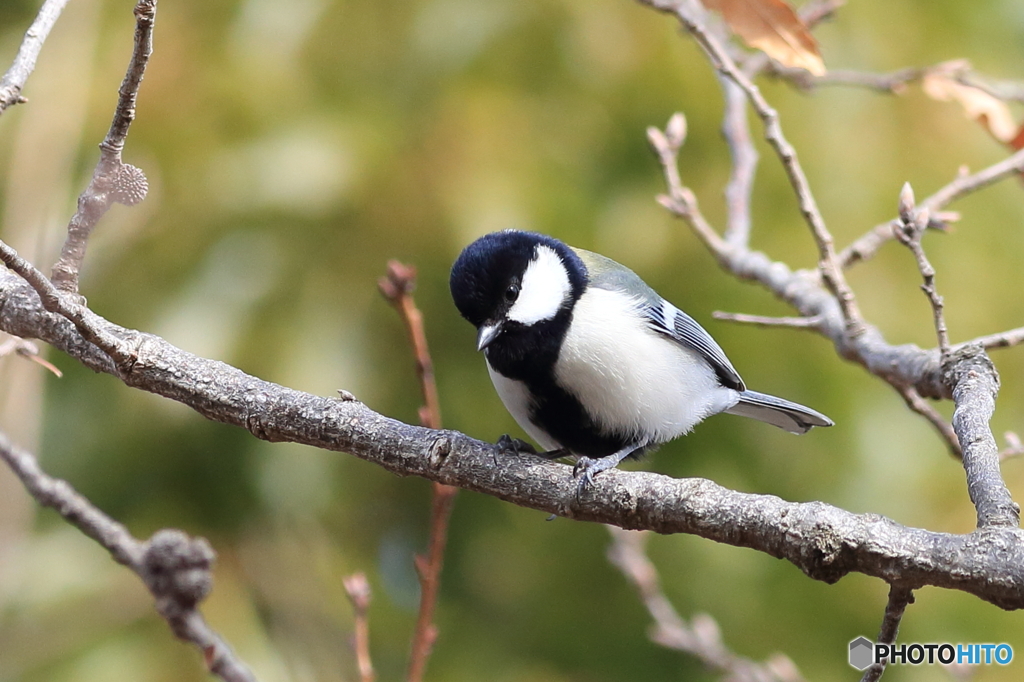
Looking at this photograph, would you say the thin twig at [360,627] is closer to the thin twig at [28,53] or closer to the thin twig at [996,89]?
the thin twig at [28,53]

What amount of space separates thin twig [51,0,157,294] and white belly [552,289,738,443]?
3.45ft

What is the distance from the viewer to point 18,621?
3.04m

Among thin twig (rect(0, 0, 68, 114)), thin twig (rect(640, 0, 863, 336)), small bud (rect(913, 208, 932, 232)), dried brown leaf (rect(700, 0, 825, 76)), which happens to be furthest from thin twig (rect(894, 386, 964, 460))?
thin twig (rect(0, 0, 68, 114))

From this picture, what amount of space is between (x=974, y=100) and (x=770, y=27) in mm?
775

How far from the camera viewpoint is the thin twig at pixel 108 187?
127 cm

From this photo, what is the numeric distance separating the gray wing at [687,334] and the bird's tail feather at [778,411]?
5 cm

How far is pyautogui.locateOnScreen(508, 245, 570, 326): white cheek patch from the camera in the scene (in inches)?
83.7

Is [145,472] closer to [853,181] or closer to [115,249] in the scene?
[115,249]

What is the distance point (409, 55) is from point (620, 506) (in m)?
2.84

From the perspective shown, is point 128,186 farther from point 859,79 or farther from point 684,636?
point 859,79

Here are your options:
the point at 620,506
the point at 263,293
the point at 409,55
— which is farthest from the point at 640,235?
the point at 620,506

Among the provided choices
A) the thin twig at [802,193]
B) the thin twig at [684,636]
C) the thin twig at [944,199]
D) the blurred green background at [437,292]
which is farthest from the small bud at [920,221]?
the blurred green background at [437,292]

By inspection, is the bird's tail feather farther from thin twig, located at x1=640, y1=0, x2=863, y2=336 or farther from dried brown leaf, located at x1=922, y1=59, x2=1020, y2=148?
dried brown leaf, located at x1=922, y1=59, x2=1020, y2=148

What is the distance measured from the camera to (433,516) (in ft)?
4.93
